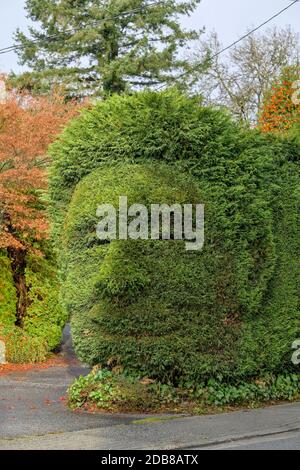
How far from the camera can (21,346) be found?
555 inches

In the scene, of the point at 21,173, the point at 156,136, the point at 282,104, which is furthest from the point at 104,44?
the point at 156,136

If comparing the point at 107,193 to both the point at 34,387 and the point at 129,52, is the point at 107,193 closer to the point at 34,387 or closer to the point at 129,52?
the point at 34,387

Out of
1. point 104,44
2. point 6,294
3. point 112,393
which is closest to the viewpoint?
point 112,393

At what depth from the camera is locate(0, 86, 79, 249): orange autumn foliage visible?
43.1 feet

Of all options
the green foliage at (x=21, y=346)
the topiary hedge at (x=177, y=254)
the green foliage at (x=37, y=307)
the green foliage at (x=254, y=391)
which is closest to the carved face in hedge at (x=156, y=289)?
the topiary hedge at (x=177, y=254)

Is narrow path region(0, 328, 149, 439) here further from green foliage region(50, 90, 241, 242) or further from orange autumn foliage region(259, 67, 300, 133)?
orange autumn foliage region(259, 67, 300, 133)

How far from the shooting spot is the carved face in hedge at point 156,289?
883cm

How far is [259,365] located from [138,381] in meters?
1.70

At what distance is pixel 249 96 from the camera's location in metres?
35.3

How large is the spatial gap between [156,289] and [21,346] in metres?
6.13

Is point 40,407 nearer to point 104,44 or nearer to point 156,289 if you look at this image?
point 156,289

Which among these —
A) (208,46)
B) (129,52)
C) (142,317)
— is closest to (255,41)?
(208,46)

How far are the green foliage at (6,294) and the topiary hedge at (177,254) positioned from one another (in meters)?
5.10

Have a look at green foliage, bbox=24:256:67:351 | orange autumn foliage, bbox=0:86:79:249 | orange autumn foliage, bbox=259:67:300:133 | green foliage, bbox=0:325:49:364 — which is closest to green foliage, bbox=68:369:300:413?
orange autumn foliage, bbox=0:86:79:249
